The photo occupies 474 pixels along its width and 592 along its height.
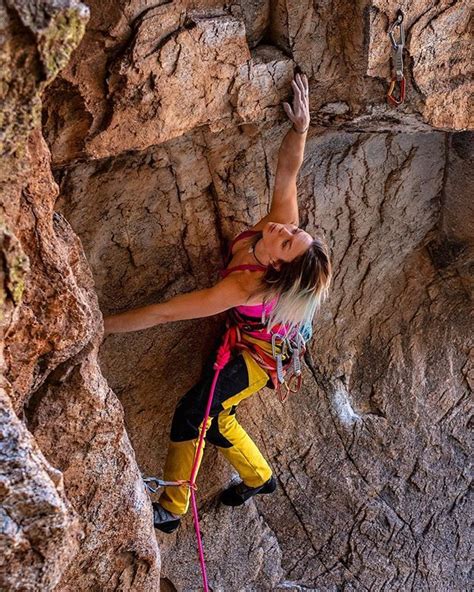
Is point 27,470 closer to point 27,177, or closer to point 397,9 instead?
point 27,177

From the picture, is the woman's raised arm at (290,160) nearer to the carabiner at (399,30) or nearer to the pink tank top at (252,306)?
the pink tank top at (252,306)

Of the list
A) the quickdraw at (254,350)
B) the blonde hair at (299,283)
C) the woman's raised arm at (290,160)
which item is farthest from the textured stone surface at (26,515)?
the woman's raised arm at (290,160)

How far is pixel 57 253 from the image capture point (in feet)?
7.46

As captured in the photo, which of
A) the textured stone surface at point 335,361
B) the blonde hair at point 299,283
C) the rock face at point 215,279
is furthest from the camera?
the textured stone surface at point 335,361

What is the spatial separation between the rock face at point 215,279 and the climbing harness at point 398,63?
0.05 meters

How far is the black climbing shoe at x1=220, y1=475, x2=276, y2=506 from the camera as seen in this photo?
3.77 meters

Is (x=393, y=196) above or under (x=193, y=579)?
above

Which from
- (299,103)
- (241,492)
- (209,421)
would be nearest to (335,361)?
(241,492)

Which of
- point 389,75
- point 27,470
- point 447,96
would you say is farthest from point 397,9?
point 27,470

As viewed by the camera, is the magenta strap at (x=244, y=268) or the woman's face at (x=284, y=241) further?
the magenta strap at (x=244, y=268)

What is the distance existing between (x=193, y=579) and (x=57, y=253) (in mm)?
2231

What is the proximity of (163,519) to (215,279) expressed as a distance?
112 cm

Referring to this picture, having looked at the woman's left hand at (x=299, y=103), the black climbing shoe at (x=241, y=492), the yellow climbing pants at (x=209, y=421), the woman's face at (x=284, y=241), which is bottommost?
the black climbing shoe at (x=241, y=492)

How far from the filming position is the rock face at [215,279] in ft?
7.18
